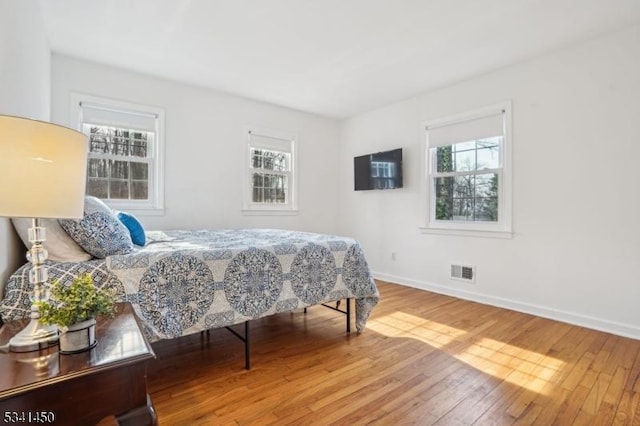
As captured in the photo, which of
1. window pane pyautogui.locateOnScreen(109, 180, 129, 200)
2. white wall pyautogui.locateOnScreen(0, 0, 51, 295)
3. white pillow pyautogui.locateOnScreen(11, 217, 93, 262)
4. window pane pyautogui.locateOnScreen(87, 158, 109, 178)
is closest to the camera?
white wall pyautogui.locateOnScreen(0, 0, 51, 295)

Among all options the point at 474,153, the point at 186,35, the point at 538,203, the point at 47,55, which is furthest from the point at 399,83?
the point at 47,55

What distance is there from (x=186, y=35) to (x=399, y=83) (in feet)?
7.81

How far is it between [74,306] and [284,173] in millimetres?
4074

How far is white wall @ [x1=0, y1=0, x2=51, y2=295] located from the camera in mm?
1490

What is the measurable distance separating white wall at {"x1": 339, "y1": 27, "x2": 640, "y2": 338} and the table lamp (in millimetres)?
3703

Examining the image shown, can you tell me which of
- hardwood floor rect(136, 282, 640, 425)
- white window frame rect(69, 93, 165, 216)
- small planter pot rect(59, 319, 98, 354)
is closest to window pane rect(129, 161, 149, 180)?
white window frame rect(69, 93, 165, 216)

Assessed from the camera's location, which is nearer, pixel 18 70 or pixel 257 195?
pixel 18 70

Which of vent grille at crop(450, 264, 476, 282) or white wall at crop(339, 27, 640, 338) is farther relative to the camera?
vent grille at crop(450, 264, 476, 282)

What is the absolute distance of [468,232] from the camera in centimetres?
386

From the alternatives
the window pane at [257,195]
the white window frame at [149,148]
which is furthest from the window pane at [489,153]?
the white window frame at [149,148]

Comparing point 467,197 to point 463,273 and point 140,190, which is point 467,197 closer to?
point 463,273

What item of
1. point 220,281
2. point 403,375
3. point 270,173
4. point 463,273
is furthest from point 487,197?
point 220,281

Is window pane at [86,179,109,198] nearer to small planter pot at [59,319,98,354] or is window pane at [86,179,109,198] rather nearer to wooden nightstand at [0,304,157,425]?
wooden nightstand at [0,304,157,425]

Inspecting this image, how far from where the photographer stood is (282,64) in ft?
11.3
